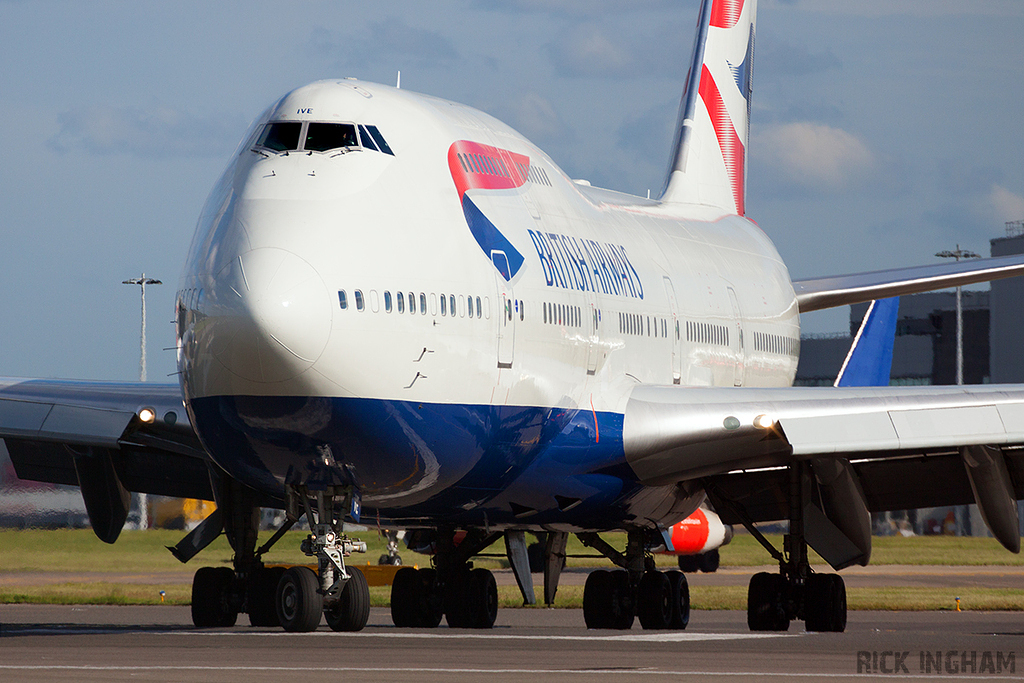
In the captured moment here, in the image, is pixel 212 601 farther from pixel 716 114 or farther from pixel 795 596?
pixel 716 114

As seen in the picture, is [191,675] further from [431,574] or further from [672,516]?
[672,516]

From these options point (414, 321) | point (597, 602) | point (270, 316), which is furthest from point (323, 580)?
point (597, 602)

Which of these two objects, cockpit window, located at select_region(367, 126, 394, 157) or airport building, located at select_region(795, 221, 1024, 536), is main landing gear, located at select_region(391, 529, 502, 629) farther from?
airport building, located at select_region(795, 221, 1024, 536)

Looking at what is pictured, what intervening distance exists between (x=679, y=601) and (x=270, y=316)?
10451 mm

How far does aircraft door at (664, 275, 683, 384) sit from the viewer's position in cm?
2236

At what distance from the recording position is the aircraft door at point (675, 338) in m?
22.4

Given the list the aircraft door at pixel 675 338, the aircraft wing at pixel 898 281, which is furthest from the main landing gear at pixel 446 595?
the aircraft wing at pixel 898 281

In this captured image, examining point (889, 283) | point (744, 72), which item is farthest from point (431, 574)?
point (744, 72)

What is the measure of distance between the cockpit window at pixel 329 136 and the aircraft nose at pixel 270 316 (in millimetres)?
1977

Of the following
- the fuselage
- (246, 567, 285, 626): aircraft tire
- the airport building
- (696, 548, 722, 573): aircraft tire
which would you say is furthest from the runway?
the airport building

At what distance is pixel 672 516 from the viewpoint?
72.4 ft

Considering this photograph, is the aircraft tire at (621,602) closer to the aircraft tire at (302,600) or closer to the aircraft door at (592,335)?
the aircraft door at (592,335)

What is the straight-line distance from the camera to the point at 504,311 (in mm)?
16688

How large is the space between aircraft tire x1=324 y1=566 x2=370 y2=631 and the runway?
0.28m
